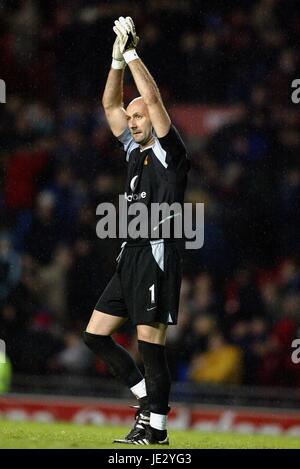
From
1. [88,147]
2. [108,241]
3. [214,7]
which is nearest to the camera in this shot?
[108,241]

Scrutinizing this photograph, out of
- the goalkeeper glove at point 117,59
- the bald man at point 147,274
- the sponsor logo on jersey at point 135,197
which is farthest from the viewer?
the goalkeeper glove at point 117,59

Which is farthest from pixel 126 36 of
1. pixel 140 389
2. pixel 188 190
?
pixel 188 190

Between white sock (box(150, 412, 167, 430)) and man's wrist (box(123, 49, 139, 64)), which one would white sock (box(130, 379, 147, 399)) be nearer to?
white sock (box(150, 412, 167, 430))

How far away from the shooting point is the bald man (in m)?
6.74

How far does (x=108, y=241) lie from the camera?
1238cm

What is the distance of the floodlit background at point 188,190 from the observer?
11617 mm

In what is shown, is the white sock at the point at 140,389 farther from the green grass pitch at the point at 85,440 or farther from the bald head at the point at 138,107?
the bald head at the point at 138,107

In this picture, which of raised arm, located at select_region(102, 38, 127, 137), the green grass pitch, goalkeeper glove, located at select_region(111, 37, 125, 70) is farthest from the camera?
raised arm, located at select_region(102, 38, 127, 137)

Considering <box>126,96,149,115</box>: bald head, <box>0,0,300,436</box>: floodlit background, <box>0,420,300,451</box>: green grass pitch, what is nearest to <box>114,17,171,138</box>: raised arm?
<box>126,96,149,115</box>: bald head

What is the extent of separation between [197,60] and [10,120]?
2.49 meters

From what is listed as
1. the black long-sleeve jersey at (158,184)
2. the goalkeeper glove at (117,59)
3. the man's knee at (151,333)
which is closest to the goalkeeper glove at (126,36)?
the goalkeeper glove at (117,59)

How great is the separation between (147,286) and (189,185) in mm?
6204
